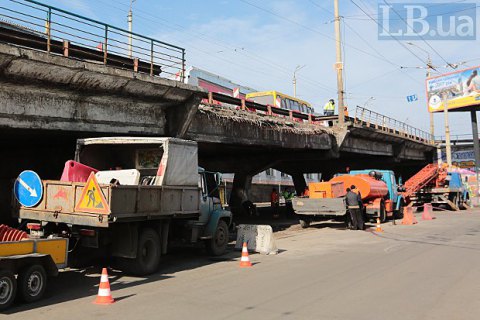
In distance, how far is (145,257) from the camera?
376 inches

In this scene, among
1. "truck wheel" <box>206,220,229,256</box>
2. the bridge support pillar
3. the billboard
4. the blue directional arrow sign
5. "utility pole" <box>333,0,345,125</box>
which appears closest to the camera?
the blue directional arrow sign

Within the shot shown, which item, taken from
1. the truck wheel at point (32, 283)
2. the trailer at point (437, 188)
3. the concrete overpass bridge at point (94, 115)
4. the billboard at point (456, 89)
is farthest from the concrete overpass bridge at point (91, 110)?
the billboard at point (456, 89)

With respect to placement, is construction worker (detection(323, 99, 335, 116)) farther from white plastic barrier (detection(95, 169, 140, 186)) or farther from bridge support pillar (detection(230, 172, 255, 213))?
white plastic barrier (detection(95, 169, 140, 186))

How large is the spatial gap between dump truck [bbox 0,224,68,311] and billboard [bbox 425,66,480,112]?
6012cm

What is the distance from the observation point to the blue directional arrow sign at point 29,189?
9.14 m

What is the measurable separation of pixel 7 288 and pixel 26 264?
1.51 ft

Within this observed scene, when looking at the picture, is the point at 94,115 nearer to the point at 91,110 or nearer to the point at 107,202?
the point at 91,110

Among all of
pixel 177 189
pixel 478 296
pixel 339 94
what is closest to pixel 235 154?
pixel 339 94

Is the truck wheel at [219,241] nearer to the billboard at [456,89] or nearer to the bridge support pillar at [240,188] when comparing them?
the bridge support pillar at [240,188]

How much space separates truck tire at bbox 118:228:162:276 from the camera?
30.6 feet

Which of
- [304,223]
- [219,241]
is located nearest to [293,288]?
[219,241]

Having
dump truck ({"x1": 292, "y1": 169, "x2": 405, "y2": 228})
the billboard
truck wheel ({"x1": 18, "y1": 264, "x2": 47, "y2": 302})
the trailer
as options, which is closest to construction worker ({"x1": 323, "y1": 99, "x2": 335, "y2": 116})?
the trailer

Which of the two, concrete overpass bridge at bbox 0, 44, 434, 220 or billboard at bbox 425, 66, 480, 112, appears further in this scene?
billboard at bbox 425, 66, 480, 112

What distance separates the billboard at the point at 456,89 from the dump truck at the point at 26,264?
60.1 meters
